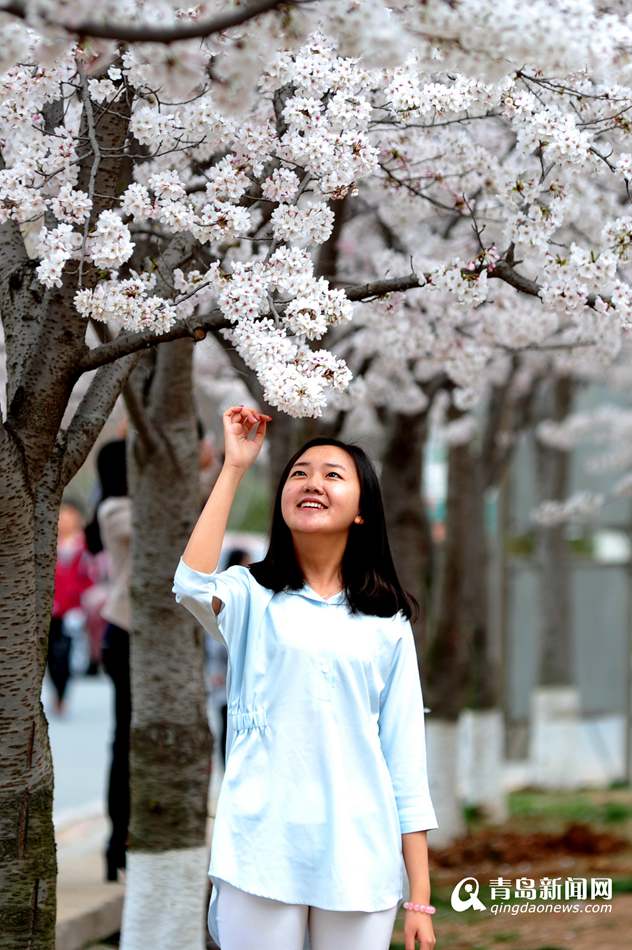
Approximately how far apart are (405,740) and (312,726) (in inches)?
11.0

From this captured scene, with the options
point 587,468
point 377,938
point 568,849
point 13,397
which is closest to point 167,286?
point 13,397

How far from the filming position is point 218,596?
3.86m

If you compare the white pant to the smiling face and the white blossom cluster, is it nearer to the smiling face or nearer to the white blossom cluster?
the smiling face

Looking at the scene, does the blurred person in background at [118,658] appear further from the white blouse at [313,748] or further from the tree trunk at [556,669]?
the tree trunk at [556,669]

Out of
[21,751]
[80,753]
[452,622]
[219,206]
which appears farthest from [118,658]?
[80,753]

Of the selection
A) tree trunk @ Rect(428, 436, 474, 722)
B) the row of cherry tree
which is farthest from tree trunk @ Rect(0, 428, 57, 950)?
tree trunk @ Rect(428, 436, 474, 722)

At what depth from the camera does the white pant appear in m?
3.72

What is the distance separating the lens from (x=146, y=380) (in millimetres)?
6418

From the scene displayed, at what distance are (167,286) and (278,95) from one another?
2.28 ft

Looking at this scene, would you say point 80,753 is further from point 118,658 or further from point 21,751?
point 21,751

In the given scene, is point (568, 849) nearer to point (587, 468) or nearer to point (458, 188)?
point (458, 188)

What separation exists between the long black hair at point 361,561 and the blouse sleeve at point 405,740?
0.38 feet

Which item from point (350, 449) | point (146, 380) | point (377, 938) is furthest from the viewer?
point (146, 380)

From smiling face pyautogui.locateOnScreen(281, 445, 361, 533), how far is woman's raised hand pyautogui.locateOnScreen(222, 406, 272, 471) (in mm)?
139
